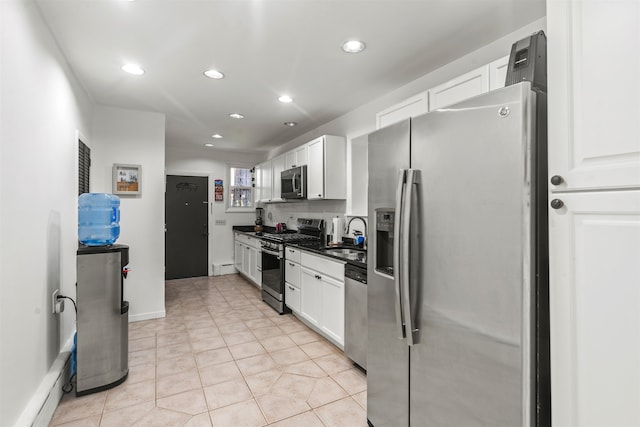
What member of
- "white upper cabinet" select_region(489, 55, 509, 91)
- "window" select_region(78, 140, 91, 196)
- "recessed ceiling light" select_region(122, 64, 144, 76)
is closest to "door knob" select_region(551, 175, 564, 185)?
"white upper cabinet" select_region(489, 55, 509, 91)

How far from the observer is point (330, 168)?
13.0 ft

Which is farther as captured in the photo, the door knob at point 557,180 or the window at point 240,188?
the window at point 240,188

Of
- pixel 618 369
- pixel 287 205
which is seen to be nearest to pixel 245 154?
pixel 287 205

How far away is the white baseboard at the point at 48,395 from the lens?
1.74 meters

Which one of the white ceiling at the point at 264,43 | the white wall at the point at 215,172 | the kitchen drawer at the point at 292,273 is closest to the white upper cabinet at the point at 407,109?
the white ceiling at the point at 264,43

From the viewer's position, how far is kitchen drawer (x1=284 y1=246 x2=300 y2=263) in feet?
12.4

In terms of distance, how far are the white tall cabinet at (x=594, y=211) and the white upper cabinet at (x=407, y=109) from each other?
113cm

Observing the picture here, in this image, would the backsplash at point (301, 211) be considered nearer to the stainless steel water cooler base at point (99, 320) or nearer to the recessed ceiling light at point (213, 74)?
the recessed ceiling light at point (213, 74)

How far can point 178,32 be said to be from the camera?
85.7 inches

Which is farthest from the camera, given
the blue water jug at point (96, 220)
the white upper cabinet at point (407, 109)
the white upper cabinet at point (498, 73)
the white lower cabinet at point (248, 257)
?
the white lower cabinet at point (248, 257)

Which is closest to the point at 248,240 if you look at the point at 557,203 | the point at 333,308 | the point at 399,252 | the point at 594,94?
the point at 333,308

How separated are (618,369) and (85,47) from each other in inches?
138

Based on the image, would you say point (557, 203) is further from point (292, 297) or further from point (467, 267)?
point (292, 297)

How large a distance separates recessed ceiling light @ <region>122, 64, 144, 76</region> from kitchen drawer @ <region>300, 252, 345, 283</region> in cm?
232
